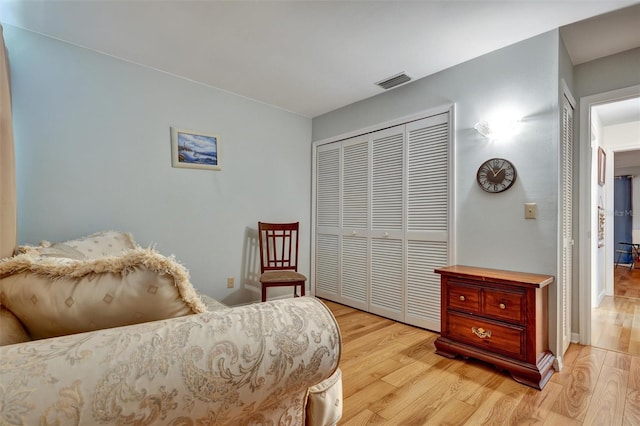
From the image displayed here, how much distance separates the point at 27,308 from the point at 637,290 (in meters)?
6.15

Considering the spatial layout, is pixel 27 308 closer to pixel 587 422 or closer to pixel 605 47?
pixel 587 422

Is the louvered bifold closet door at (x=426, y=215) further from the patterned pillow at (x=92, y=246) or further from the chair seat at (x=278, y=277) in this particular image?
the patterned pillow at (x=92, y=246)

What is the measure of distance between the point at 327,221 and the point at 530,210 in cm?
220

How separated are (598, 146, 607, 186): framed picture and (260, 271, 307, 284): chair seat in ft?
12.5

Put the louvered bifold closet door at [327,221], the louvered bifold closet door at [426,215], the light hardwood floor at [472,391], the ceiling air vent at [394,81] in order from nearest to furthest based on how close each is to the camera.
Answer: the light hardwood floor at [472,391]
the louvered bifold closet door at [426,215]
the ceiling air vent at [394,81]
the louvered bifold closet door at [327,221]

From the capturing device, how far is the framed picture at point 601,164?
139 inches

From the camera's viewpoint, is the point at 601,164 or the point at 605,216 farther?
the point at 605,216

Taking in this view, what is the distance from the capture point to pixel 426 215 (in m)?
2.77

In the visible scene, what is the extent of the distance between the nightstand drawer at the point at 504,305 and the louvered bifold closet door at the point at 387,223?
3.13 feet

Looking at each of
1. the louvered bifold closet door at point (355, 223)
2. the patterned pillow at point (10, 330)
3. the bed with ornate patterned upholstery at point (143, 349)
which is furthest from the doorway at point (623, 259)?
the patterned pillow at point (10, 330)

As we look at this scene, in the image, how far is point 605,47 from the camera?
226 cm

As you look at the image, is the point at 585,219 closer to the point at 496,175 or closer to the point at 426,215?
the point at 496,175

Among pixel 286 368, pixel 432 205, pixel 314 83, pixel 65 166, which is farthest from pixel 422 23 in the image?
pixel 65 166

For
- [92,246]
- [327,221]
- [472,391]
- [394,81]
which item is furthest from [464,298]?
[92,246]
